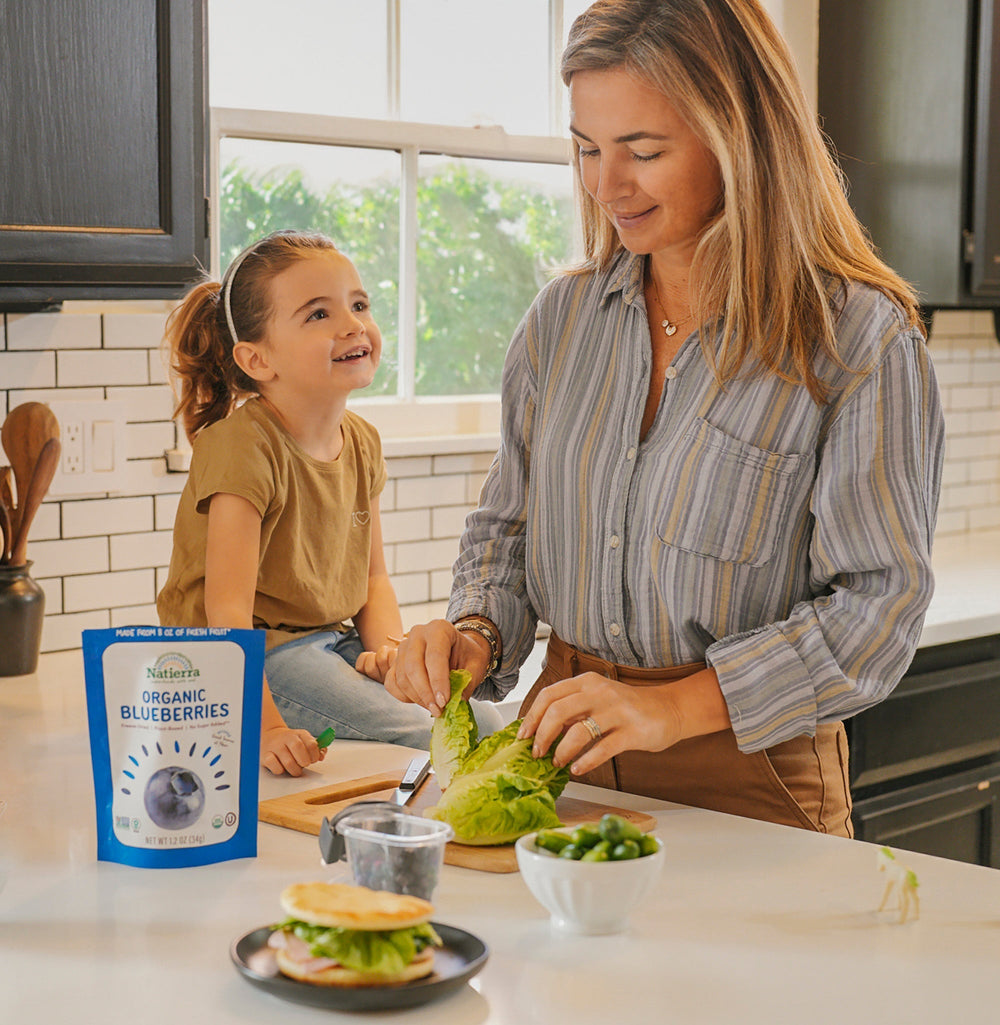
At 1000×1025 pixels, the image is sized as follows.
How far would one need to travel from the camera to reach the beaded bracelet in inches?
68.7

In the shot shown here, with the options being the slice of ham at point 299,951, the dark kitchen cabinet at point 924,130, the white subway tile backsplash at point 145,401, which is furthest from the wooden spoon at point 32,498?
the dark kitchen cabinet at point 924,130

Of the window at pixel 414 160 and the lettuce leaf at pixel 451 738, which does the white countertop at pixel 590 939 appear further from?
the window at pixel 414 160

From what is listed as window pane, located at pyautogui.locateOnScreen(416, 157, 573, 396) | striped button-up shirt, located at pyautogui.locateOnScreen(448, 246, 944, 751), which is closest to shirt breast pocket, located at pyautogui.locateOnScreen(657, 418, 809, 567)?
striped button-up shirt, located at pyautogui.locateOnScreen(448, 246, 944, 751)

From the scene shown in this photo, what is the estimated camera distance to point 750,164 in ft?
5.18

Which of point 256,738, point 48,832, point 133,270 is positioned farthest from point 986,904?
point 133,270

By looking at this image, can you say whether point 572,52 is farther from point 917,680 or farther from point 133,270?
point 917,680

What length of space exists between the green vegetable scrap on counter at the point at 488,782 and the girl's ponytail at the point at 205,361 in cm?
85

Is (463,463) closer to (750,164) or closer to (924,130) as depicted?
(924,130)

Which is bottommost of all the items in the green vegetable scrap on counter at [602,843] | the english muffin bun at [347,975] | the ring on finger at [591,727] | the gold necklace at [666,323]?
the english muffin bun at [347,975]

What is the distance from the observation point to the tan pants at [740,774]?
1642 mm

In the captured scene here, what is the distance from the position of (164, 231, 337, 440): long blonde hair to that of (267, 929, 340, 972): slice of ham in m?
1.24

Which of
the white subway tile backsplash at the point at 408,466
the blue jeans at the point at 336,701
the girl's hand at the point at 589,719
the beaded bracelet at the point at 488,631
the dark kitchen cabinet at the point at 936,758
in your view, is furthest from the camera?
the white subway tile backsplash at the point at 408,466

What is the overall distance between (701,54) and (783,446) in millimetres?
463

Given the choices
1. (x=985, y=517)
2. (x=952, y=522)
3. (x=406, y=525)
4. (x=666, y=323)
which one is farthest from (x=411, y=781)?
(x=985, y=517)
